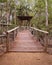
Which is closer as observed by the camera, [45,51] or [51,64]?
[51,64]

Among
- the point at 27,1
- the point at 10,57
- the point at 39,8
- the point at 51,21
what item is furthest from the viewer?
the point at 27,1

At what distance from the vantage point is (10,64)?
6277 mm

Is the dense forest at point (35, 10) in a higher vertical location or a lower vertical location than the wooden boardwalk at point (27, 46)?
higher

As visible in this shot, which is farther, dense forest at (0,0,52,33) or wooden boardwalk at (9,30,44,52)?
dense forest at (0,0,52,33)

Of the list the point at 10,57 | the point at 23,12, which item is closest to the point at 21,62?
the point at 10,57

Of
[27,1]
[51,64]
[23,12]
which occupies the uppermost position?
[27,1]

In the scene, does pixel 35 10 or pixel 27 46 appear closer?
pixel 27 46

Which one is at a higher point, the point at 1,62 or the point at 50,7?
the point at 50,7

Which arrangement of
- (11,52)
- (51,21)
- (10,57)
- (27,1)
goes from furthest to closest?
(27,1) < (51,21) < (11,52) < (10,57)

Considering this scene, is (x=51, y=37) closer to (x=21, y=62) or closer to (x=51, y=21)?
(x=21, y=62)

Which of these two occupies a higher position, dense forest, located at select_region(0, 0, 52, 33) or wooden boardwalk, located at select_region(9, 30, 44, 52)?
dense forest, located at select_region(0, 0, 52, 33)

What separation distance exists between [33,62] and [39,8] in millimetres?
26209

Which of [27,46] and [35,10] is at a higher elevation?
[35,10]

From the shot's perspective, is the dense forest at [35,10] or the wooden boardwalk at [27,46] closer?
the wooden boardwalk at [27,46]
